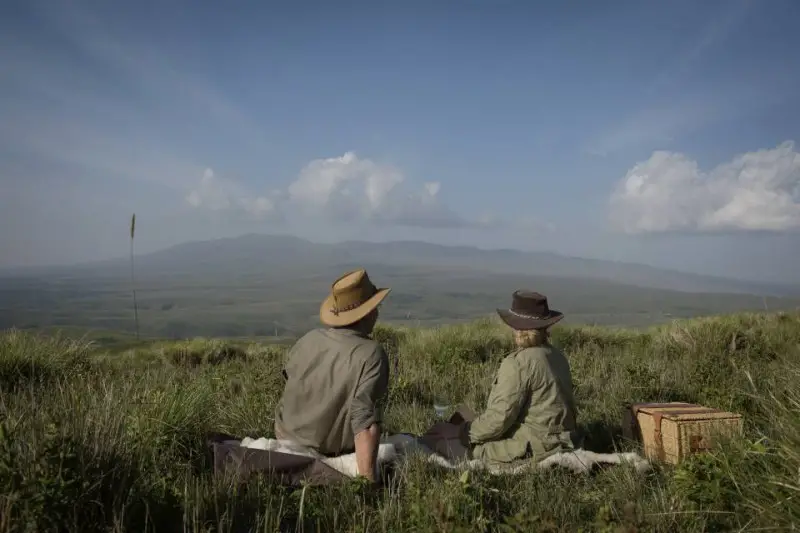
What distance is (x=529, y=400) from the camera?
5.21 metres

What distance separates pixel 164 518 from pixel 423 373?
5.77 meters

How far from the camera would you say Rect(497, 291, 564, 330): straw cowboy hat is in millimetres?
5184

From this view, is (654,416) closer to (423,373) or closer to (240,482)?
(240,482)

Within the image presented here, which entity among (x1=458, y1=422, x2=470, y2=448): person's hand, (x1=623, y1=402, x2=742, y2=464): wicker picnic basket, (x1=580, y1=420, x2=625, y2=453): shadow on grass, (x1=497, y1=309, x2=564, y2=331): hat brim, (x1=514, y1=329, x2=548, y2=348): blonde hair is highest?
(x1=497, y1=309, x2=564, y2=331): hat brim

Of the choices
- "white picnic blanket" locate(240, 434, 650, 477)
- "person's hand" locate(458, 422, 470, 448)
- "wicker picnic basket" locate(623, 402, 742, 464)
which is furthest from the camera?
"person's hand" locate(458, 422, 470, 448)

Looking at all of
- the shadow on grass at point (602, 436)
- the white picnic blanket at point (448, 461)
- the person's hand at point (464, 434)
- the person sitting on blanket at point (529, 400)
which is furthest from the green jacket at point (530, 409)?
the shadow on grass at point (602, 436)

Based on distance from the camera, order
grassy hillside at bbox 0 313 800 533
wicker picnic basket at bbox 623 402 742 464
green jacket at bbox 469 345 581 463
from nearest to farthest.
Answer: grassy hillside at bbox 0 313 800 533, wicker picnic basket at bbox 623 402 742 464, green jacket at bbox 469 345 581 463

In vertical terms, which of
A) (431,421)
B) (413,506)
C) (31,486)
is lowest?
(431,421)

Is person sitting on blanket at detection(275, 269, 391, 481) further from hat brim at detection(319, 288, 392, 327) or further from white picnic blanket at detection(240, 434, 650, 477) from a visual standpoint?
white picnic blanket at detection(240, 434, 650, 477)

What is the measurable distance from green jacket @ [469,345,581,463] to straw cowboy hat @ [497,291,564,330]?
204mm

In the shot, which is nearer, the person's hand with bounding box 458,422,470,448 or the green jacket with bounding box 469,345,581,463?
the green jacket with bounding box 469,345,581,463

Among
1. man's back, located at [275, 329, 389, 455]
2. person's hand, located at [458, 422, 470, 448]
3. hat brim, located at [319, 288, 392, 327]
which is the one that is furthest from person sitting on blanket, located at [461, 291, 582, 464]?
hat brim, located at [319, 288, 392, 327]

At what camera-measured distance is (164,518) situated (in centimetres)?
347

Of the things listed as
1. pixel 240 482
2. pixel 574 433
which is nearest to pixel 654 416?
pixel 574 433
